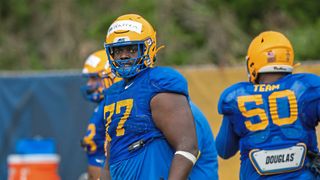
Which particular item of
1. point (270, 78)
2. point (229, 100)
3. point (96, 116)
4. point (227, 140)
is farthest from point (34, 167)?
point (270, 78)

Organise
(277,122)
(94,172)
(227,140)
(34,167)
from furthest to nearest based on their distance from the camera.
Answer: (34,167) < (94,172) < (227,140) < (277,122)

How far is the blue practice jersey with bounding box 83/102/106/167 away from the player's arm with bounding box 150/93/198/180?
2.29m

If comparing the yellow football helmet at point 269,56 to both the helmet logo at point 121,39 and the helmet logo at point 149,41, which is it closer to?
the helmet logo at point 149,41

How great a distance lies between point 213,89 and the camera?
1007cm

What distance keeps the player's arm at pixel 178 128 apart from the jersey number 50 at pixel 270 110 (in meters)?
1.13

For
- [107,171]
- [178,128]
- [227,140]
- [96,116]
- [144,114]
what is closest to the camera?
[178,128]

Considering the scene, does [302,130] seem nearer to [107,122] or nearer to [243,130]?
[243,130]

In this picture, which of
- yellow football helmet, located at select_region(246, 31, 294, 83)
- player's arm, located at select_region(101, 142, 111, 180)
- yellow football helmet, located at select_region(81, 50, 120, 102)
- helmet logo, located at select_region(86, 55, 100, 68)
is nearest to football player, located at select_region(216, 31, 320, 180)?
yellow football helmet, located at select_region(246, 31, 294, 83)

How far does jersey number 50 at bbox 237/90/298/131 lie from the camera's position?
5398mm

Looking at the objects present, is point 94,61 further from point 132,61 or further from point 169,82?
point 169,82

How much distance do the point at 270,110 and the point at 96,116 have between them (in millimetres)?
1897

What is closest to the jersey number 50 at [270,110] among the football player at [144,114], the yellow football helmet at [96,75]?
the football player at [144,114]

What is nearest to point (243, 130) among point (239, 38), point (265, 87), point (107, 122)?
point (265, 87)

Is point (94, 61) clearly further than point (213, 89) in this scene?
No
